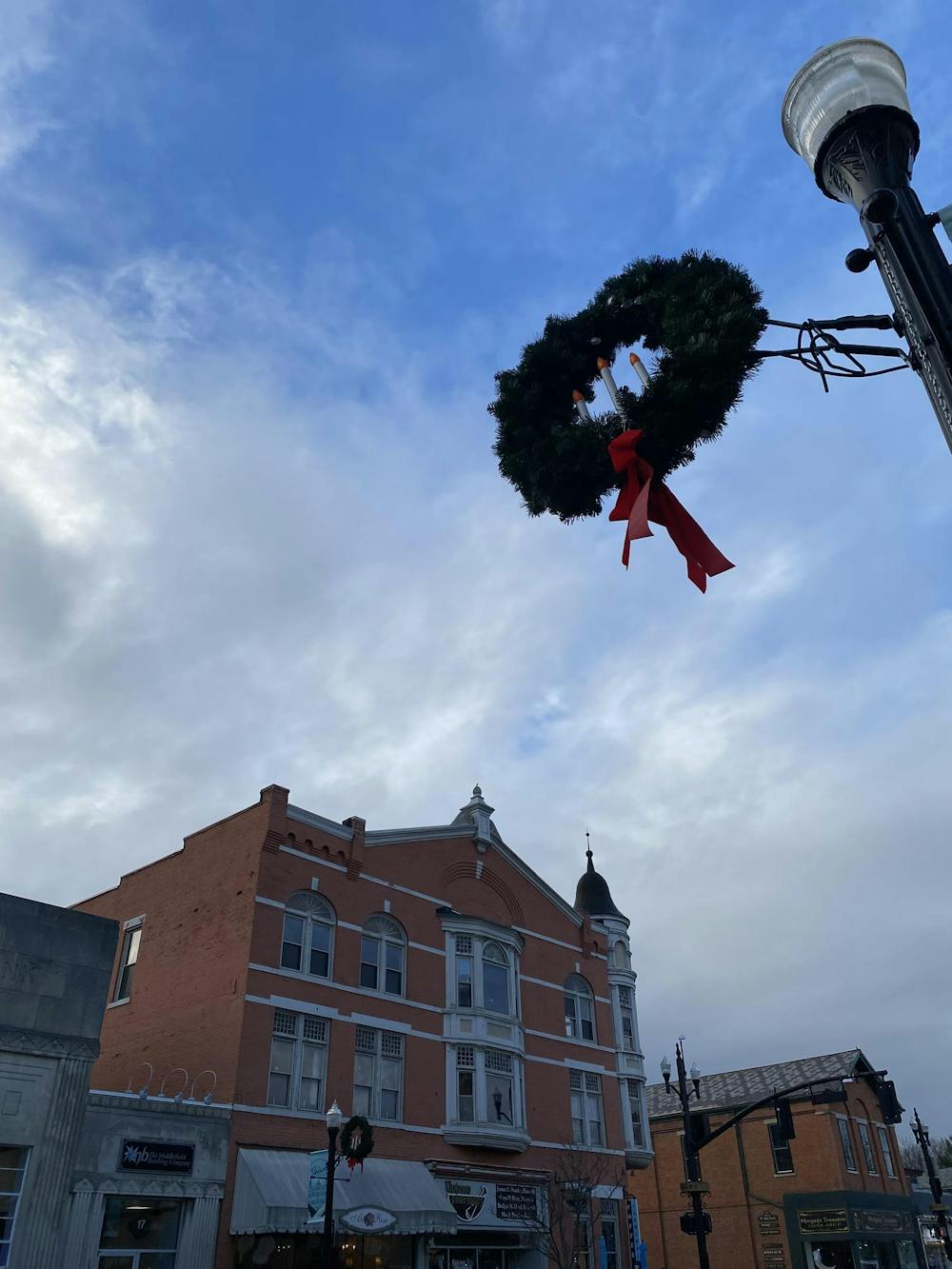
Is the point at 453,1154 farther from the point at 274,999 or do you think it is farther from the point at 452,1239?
the point at 274,999

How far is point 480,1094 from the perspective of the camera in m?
30.0

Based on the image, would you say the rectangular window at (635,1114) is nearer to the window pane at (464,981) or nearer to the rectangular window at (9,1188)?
the window pane at (464,981)

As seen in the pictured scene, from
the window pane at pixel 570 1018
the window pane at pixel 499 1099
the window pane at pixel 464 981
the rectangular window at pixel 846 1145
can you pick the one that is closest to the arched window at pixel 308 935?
the window pane at pixel 464 981

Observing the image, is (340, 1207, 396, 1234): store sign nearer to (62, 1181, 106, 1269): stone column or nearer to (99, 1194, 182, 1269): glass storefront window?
(99, 1194, 182, 1269): glass storefront window

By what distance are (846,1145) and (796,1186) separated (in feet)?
10.4

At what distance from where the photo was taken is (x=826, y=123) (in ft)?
16.1

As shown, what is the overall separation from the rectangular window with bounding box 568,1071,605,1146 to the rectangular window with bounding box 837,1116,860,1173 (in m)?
16.6

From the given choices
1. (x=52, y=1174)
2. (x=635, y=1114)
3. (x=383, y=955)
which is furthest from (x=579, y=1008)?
(x=52, y=1174)

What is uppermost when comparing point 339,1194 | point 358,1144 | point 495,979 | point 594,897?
point 594,897

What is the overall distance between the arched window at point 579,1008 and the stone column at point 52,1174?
67.3ft

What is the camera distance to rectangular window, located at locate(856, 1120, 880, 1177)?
154ft

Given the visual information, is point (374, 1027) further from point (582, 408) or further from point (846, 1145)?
point (846, 1145)

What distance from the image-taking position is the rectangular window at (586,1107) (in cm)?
3406

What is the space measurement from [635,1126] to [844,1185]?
13833 mm
